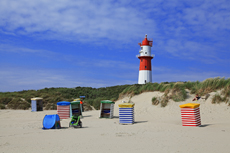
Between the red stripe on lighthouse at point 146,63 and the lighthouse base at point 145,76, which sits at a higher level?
the red stripe on lighthouse at point 146,63

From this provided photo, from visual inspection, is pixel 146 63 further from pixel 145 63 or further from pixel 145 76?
pixel 145 76

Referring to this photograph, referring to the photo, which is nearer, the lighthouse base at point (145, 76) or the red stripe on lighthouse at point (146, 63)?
the lighthouse base at point (145, 76)

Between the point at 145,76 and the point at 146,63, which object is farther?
the point at 146,63

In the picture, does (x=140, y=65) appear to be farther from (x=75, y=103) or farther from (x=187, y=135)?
(x=187, y=135)

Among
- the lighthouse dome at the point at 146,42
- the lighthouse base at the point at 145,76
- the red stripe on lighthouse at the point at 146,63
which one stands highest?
the lighthouse dome at the point at 146,42

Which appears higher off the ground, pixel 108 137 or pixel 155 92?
pixel 155 92

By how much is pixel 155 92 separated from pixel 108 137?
15086 millimetres

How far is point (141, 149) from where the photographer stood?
24.9 feet

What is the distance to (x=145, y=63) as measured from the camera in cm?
4019

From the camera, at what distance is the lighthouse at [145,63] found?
39.9m

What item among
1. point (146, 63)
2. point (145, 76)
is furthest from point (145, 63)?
point (145, 76)

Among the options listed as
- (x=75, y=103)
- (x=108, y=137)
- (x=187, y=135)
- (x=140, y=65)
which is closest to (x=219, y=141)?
(x=187, y=135)

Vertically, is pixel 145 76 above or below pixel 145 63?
below

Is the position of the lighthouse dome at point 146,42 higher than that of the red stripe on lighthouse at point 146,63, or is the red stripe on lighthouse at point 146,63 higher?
the lighthouse dome at point 146,42
